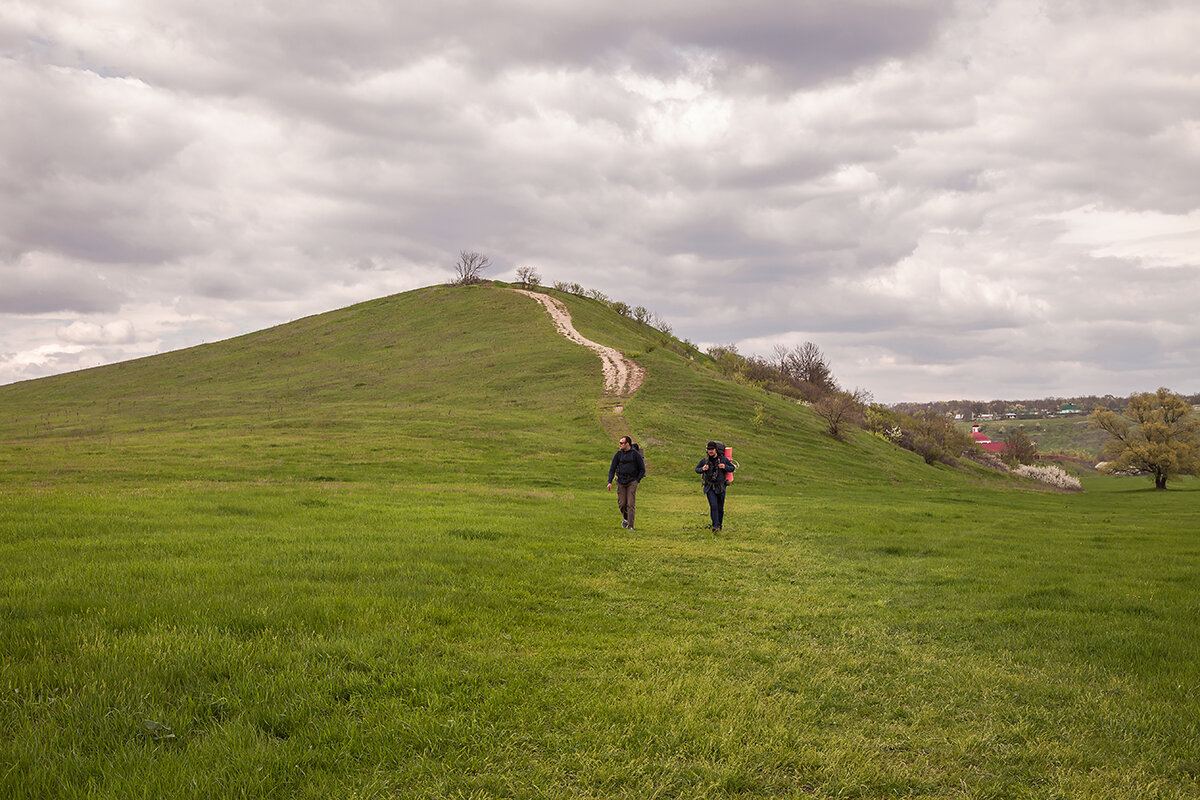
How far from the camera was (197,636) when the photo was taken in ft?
23.2

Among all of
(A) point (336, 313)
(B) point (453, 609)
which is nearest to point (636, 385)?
(B) point (453, 609)

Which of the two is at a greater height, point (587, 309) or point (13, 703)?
point (587, 309)

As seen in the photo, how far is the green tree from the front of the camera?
67.9 m

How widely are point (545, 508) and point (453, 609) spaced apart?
13.3 m

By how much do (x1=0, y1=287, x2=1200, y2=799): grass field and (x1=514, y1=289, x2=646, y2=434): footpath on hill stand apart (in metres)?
25.2

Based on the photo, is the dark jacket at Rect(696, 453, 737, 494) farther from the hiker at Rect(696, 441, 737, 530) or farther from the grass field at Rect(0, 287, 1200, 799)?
the grass field at Rect(0, 287, 1200, 799)

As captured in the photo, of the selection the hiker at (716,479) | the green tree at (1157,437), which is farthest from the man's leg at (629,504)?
the green tree at (1157,437)

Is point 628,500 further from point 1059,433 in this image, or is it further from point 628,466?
point 1059,433

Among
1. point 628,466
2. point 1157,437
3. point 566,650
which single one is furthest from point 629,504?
point 1157,437

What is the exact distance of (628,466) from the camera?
19578 mm

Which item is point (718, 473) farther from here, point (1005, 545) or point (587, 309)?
point (587, 309)

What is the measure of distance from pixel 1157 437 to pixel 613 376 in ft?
203

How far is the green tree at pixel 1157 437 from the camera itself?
223 ft

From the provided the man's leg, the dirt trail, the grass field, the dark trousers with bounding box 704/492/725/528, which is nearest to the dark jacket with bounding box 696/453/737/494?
the dark trousers with bounding box 704/492/725/528
